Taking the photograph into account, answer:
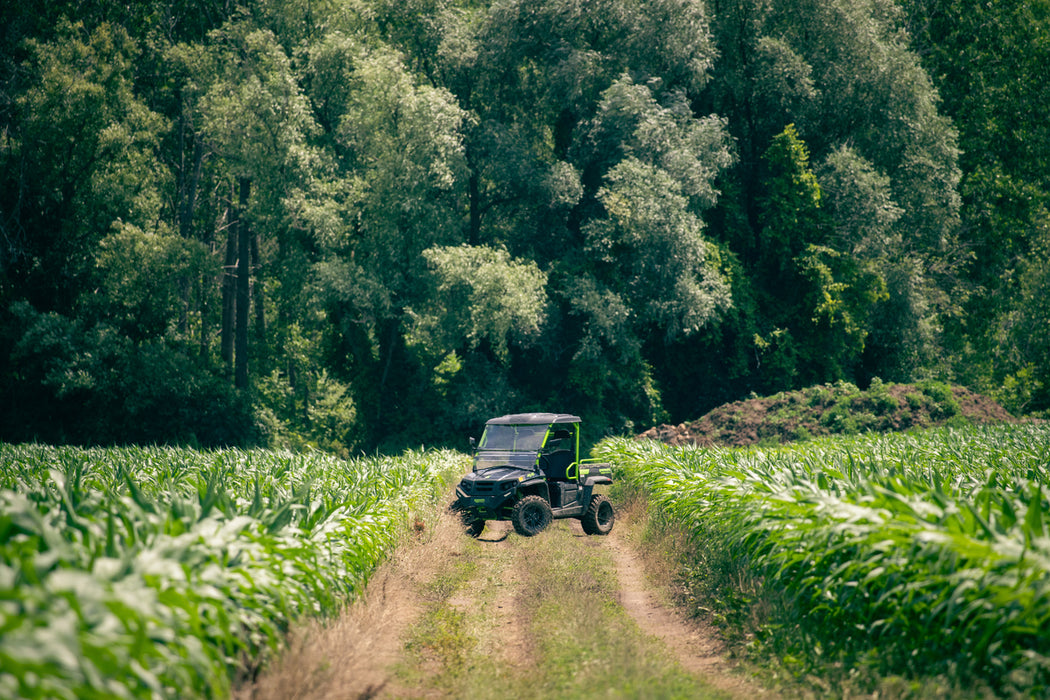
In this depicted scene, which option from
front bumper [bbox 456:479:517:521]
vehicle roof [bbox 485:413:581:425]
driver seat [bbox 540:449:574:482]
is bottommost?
front bumper [bbox 456:479:517:521]

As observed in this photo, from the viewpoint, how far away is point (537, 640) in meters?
7.16

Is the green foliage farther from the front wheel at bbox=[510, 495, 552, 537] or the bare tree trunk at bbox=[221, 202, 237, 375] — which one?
the front wheel at bbox=[510, 495, 552, 537]

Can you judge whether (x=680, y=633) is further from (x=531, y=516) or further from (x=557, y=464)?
(x=557, y=464)

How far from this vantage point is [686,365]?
32875 millimetres

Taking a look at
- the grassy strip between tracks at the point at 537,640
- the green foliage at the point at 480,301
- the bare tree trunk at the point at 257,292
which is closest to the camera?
the grassy strip between tracks at the point at 537,640

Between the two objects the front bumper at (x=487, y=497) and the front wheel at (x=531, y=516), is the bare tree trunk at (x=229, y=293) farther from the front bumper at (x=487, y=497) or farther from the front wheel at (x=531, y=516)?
the front wheel at (x=531, y=516)

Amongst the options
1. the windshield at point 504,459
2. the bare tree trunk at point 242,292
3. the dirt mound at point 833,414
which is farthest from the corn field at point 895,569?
the bare tree trunk at point 242,292

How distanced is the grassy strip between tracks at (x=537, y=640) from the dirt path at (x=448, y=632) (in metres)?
0.03

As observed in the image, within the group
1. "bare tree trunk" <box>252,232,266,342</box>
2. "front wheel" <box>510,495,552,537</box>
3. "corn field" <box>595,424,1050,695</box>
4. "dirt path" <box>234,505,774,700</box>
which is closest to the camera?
"corn field" <box>595,424,1050,695</box>

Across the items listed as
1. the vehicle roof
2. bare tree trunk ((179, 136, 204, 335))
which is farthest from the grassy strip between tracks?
bare tree trunk ((179, 136, 204, 335))

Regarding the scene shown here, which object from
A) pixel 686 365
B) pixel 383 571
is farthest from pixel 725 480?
pixel 686 365

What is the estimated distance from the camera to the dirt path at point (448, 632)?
5.48 m

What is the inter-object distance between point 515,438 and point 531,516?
1.71 metres

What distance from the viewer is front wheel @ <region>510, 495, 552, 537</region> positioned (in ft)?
38.5
